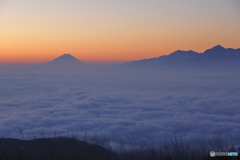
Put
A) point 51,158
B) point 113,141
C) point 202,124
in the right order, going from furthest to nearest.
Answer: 1. point 202,124
2. point 113,141
3. point 51,158

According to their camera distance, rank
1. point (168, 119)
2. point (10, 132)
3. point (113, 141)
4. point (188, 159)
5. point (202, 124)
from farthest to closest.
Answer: point (168, 119) < point (202, 124) < point (10, 132) < point (113, 141) < point (188, 159)

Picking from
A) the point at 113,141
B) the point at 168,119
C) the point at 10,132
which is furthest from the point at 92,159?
the point at 168,119

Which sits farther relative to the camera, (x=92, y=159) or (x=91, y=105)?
(x=91, y=105)

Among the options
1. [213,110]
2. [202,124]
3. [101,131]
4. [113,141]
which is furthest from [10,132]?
[213,110]

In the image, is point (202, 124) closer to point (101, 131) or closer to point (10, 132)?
point (101, 131)

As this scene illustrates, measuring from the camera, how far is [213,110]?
5575cm

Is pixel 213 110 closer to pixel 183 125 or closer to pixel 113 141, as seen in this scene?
pixel 183 125

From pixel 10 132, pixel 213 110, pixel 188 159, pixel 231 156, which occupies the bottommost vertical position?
pixel 213 110

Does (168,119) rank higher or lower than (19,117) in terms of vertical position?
lower

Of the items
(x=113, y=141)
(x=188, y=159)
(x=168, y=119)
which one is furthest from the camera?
(x=168, y=119)

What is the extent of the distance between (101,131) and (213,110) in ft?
112

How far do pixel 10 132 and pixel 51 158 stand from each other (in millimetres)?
29557

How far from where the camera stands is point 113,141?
93.7 ft

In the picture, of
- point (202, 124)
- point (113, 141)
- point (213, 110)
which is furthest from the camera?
point (213, 110)
